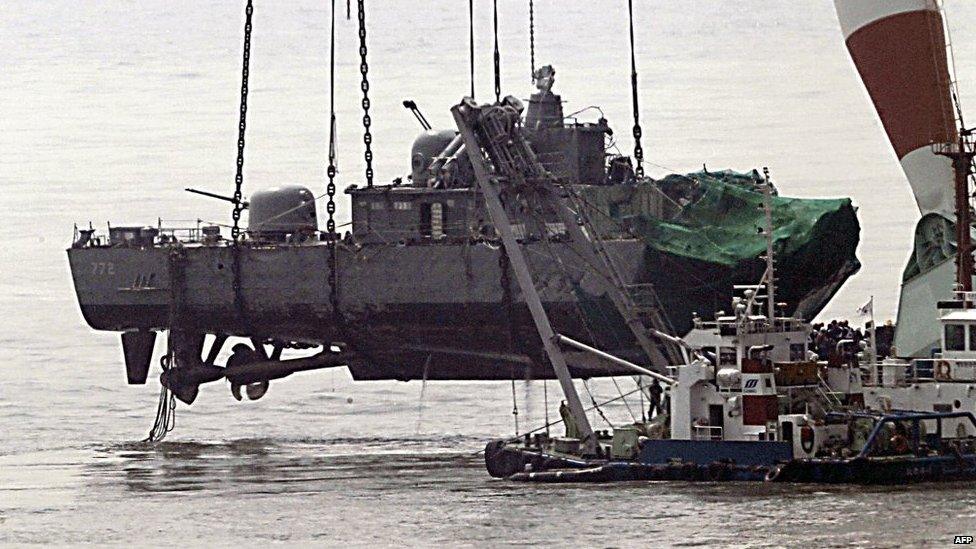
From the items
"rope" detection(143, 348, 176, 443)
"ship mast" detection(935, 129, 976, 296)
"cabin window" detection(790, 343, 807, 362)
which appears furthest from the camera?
"rope" detection(143, 348, 176, 443)

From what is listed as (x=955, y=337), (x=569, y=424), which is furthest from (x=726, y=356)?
(x=569, y=424)

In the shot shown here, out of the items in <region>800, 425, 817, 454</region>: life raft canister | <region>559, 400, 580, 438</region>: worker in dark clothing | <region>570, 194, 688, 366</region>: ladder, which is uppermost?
<region>570, 194, 688, 366</region>: ladder

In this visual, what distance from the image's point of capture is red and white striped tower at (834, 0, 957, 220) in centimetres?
7650

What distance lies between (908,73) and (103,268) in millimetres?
24130

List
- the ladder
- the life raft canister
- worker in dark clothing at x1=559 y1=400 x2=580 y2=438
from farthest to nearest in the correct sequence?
the ladder → worker in dark clothing at x1=559 y1=400 x2=580 y2=438 → the life raft canister

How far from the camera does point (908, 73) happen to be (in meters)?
77.8

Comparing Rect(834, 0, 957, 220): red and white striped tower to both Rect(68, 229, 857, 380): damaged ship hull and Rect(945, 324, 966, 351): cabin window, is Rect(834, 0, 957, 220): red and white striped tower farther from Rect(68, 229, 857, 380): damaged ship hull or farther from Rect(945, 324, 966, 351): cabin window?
Rect(945, 324, 966, 351): cabin window

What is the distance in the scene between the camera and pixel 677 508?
5538 cm

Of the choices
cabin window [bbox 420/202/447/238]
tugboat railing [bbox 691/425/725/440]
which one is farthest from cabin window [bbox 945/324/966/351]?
cabin window [bbox 420/202/447/238]

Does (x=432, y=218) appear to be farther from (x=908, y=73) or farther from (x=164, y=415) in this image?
(x=908, y=73)

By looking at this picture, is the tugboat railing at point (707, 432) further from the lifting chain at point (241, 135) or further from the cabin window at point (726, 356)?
the lifting chain at point (241, 135)

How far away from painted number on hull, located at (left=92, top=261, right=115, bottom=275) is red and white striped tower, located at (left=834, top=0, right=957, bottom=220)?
22.5m

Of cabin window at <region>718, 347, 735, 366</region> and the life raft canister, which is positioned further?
cabin window at <region>718, 347, 735, 366</region>

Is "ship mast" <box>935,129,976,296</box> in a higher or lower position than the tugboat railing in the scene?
higher
